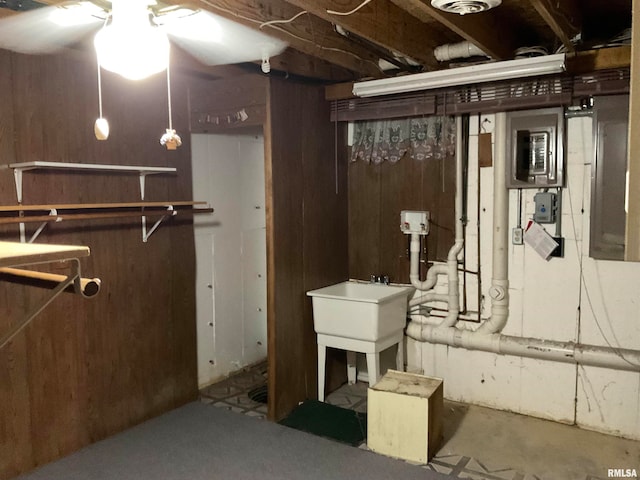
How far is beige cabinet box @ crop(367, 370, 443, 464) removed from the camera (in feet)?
9.25

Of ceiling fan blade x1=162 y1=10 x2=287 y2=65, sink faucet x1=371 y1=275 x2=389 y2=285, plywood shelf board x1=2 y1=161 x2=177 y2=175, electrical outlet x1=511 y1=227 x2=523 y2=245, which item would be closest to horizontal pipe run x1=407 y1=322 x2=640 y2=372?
sink faucet x1=371 y1=275 x2=389 y2=285

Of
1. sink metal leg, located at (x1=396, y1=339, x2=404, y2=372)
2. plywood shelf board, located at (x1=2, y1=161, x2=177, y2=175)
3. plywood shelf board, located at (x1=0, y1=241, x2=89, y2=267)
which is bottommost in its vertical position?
sink metal leg, located at (x1=396, y1=339, x2=404, y2=372)

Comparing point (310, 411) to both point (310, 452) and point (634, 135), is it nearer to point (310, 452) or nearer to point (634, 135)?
point (310, 452)

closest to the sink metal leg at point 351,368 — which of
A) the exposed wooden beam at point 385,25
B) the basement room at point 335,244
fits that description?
the basement room at point 335,244

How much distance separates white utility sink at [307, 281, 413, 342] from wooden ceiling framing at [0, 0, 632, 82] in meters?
1.41

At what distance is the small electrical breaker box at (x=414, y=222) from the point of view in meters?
3.68

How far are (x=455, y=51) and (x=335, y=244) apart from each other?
5.04 feet

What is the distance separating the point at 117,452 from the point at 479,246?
8.19 ft

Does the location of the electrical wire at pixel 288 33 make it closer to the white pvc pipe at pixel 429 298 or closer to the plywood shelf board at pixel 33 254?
the plywood shelf board at pixel 33 254

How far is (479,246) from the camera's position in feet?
11.6

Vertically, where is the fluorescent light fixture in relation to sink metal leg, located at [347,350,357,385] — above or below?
above

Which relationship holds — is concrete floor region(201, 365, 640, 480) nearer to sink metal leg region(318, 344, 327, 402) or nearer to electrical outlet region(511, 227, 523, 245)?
sink metal leg region(318, 344, 327, 402)

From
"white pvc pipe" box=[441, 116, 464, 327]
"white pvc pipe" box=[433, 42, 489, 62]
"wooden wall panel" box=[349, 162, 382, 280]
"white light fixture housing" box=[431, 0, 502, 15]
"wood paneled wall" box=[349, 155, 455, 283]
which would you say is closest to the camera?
"white light fixture housing" box=[431, 0, 502, 15]

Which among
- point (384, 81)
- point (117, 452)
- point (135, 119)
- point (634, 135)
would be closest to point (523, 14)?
point (384, 81)
